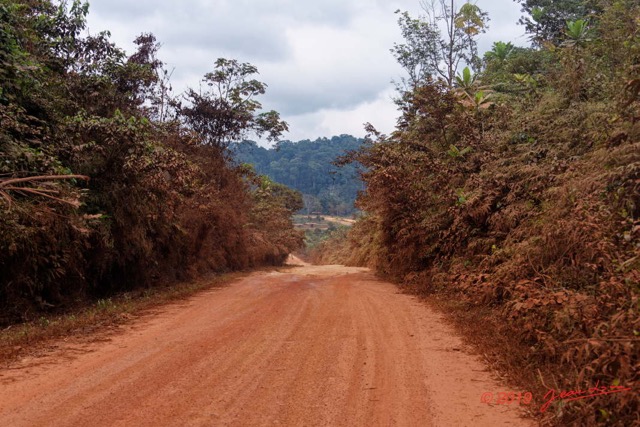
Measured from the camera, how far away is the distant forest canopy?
95.4m

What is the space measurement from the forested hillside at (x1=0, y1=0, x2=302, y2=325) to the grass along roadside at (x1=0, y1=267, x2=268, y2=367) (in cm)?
64

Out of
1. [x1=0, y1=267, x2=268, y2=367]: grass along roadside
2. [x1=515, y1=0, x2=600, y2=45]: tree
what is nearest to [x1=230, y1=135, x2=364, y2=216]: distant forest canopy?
[x1=515, y1=0, x2=600, y2=45]: tree

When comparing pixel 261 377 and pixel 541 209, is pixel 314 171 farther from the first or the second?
pixel 261 377

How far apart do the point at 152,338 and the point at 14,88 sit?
21.0ft

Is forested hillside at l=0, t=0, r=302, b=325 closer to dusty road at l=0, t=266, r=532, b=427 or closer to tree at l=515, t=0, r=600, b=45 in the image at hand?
dusty road at l=0, t=266, r=532, b=427

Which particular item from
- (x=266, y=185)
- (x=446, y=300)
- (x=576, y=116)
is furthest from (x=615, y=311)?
(x=266, y=185)

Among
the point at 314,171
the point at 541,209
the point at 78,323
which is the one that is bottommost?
the point at 78,323

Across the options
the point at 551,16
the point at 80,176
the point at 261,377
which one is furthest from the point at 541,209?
the point at 551,16

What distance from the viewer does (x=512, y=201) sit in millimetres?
9953

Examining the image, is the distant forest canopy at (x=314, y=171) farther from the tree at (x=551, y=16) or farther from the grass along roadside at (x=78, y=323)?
the grass along roadside at (x=78, y=323)

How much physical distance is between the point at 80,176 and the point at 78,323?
284 centimetres

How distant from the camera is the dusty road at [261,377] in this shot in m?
4.22

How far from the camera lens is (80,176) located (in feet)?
23.1

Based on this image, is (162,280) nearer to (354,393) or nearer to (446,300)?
(446,300)
